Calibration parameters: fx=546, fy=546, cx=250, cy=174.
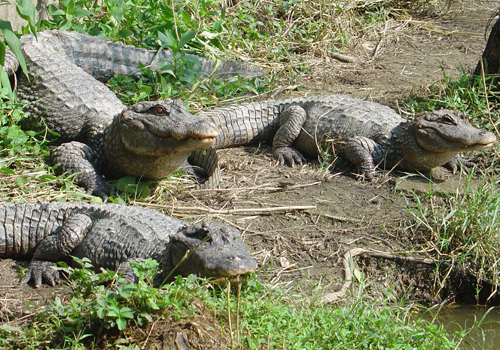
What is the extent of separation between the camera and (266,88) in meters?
7.32

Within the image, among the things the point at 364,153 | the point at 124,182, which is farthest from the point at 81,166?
the point at 364,153

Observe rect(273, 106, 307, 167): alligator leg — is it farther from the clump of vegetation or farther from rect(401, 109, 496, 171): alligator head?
the clump of vegetation

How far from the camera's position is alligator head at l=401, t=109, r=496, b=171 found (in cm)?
538

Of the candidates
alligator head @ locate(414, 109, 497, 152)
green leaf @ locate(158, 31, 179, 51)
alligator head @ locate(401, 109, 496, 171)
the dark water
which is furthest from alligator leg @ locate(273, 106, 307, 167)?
the dark water

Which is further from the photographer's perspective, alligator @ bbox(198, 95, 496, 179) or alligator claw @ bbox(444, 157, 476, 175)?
alligator claw @ bbox(444, 157, 476, 175)

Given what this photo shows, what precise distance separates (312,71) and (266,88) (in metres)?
1.25

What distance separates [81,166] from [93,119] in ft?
2.27

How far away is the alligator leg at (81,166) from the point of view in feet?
16.1

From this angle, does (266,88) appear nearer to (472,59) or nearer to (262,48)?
(262,48)

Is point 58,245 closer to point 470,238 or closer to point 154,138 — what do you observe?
point 154,138

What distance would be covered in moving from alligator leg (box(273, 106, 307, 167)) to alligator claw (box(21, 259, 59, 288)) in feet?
9.61

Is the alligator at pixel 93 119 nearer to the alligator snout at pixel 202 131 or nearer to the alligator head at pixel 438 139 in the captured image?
the alligator snout at pixel 202 131

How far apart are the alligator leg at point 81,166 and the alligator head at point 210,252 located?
1.68 meters

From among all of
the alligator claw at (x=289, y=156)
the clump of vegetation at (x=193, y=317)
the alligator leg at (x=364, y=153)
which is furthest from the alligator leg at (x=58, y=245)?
the alligator leg at (x=364, y=153)
